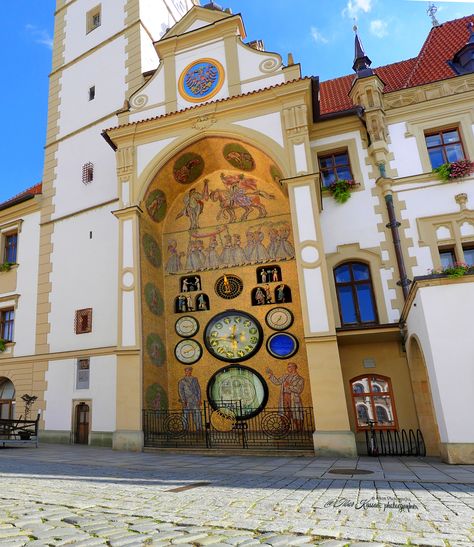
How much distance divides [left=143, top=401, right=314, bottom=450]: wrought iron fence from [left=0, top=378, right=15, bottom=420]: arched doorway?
7.92 m

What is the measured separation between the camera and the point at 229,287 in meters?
15.3

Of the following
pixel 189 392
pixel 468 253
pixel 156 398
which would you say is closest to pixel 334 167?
pixel 468 253

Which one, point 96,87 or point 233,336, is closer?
point 233,336

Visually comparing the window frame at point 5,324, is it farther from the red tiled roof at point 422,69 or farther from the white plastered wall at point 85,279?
the red tiled roof at point 422,69

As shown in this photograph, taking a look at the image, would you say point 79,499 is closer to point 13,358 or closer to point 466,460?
point 466,460

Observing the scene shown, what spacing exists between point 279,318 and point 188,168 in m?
6.36

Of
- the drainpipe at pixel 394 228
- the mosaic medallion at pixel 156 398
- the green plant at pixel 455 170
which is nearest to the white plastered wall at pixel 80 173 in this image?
the mosaic medallion at pixel 156 398

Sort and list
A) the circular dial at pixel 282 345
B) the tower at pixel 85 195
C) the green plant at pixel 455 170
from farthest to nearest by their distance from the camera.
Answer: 1. the tower at pixel 85 195
2. the circular dial at pixel 282 345
3. the green plant at pixel 455 170

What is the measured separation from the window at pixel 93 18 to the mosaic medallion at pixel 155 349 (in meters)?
16.9

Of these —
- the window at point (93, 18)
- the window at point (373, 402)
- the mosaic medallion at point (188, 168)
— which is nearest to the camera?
the window at point (373, 402)

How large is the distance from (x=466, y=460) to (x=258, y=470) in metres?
3.97

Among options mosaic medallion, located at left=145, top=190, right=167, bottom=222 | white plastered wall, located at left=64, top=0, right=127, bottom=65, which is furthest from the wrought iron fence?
white plastered wall, located at left=64, top=0, right=127, bottom=65

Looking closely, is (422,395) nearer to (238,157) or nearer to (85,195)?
(238,157)

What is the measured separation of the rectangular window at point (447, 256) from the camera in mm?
12818
